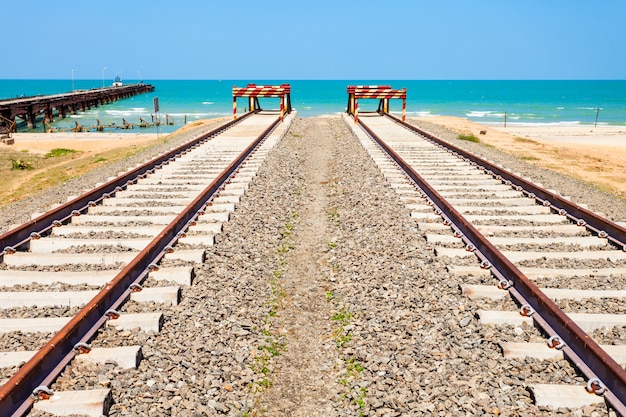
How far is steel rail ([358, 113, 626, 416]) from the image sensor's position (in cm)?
364

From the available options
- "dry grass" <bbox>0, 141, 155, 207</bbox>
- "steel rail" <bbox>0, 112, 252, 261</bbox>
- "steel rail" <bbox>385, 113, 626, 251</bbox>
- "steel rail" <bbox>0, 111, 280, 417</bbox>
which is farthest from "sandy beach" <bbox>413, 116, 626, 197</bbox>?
"dry grass" <bbox>0, 141, 155, 207</bbox>

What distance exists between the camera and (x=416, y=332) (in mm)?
4836

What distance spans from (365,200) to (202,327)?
5.09 m

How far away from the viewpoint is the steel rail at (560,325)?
11.9 feet

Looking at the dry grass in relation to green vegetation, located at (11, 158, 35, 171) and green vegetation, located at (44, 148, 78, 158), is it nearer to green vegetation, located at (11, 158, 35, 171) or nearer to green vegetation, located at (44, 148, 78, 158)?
green vegetation, located at (11, 158, 35, 171)

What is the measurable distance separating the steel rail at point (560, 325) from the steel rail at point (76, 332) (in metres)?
3.80

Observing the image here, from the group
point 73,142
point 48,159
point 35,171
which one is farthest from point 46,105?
point 35,171

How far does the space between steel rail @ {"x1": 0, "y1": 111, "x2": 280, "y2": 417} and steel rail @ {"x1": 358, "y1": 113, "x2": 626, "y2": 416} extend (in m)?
3.80

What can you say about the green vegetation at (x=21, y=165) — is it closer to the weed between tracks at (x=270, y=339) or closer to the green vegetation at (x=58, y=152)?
the green vegetation at (x=58, y=152)

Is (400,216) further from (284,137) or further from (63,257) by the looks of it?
(284,137)

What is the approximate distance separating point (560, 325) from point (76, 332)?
3989mm

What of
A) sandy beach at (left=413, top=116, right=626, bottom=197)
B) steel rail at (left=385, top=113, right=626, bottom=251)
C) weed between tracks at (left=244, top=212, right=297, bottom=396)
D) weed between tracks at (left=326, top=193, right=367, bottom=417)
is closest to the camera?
weed between tracks at (left=326, top=193, right=367, bottom=417)

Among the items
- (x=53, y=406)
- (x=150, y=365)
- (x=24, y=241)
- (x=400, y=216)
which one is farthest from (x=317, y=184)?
(x=53, y=406)

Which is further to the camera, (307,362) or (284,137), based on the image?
(284,137)
